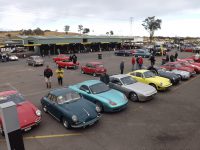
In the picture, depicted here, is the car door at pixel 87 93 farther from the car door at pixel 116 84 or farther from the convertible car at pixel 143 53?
the convertible car at pixel 143 53

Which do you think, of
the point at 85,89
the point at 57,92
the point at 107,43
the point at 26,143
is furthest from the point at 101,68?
the point at 107,43

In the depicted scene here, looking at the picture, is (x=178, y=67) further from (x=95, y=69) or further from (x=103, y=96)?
(x=103, y=96)

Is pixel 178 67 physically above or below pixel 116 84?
above

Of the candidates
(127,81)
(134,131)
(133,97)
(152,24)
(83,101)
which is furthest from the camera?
(152,24)

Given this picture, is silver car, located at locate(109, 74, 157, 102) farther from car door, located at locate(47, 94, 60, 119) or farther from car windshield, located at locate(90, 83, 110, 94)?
car door, located at locate(47, 94, 60, 119)

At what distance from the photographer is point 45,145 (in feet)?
23.6

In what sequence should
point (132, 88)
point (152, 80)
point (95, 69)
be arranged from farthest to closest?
1. point (95, 69)
2. point (152, 80)
3. point (132, 88)

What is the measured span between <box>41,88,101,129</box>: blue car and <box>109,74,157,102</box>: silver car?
346 cm

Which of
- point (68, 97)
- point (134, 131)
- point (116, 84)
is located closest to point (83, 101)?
point (68, 97)

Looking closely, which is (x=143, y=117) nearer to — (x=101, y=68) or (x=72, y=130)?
(x=72, y=130)

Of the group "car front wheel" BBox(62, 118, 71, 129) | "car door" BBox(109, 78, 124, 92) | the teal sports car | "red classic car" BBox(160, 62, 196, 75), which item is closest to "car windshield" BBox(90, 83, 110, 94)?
the teal sports car

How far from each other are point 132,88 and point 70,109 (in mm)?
4835

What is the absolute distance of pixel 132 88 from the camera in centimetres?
1201

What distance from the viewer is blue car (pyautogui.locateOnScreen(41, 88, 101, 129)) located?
8133 mm
